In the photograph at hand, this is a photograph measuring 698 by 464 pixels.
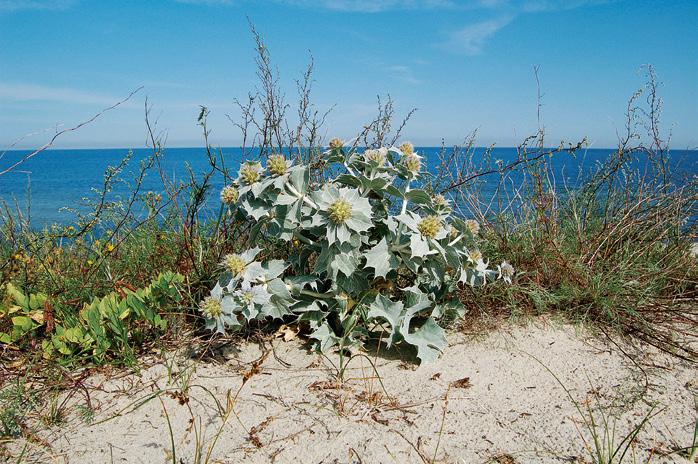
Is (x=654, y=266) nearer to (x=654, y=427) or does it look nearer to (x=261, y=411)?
(x=654, y=427)

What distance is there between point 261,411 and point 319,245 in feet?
2.73

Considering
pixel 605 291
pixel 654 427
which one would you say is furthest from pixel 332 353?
pixel 605 291

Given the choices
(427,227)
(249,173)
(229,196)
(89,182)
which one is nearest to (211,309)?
(229,196)

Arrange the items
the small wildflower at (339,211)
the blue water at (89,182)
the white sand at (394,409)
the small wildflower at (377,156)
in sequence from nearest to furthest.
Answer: the white sand at (394,409)
the small wildflower at (339,211)
the small wildflower at (377,156)
the blue water at (89,182)

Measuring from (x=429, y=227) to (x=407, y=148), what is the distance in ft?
1.90

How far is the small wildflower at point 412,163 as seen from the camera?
252 centimetres

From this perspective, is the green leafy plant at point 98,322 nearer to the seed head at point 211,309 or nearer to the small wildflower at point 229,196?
the seed head at point 211,309

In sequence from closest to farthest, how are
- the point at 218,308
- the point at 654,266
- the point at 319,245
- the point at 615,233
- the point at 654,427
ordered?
the point at 654,427 → the point at 218,308 → the point at 319,245 → the point at 654,266 → the point at 615,233

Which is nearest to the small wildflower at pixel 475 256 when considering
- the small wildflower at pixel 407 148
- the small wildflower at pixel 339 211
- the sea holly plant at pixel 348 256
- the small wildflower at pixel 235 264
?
the sea holly plant at pixel 348 256

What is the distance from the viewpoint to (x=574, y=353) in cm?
258

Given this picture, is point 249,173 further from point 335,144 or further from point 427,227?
point 427,227

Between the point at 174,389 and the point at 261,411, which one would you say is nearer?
the point at 261,411

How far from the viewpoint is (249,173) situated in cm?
228

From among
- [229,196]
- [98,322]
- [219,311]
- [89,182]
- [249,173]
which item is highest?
[249,173]
